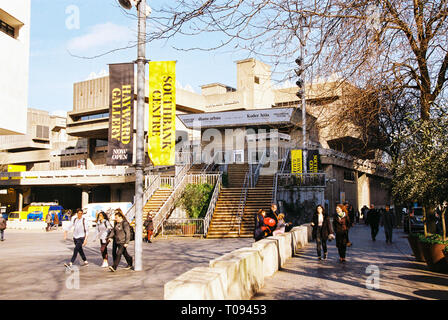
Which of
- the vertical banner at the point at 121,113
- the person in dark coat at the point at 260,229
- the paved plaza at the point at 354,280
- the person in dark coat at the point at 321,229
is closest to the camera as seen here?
the paved plaza at the point at 354,280

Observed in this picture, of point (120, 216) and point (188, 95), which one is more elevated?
point (188, 95)

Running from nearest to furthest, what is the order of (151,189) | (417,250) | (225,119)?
(417,250) < (151,189) < (225,119)

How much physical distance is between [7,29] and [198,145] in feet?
64.8

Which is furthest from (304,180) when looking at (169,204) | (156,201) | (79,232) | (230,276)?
(230,276)

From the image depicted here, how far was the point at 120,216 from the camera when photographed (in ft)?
36.9

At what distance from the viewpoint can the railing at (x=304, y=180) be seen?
1009 inches

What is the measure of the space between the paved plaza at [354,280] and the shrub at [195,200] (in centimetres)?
1192

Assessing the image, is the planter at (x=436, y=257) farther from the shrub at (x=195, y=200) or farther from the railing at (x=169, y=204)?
the shrub at (x=195, y=200)

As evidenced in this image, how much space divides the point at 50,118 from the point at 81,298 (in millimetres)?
74684

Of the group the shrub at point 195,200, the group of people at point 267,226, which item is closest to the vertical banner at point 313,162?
the shrub at point 195,200

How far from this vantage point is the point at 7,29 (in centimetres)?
2361

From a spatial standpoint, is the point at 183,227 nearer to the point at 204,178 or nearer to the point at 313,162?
the point at 204,178
